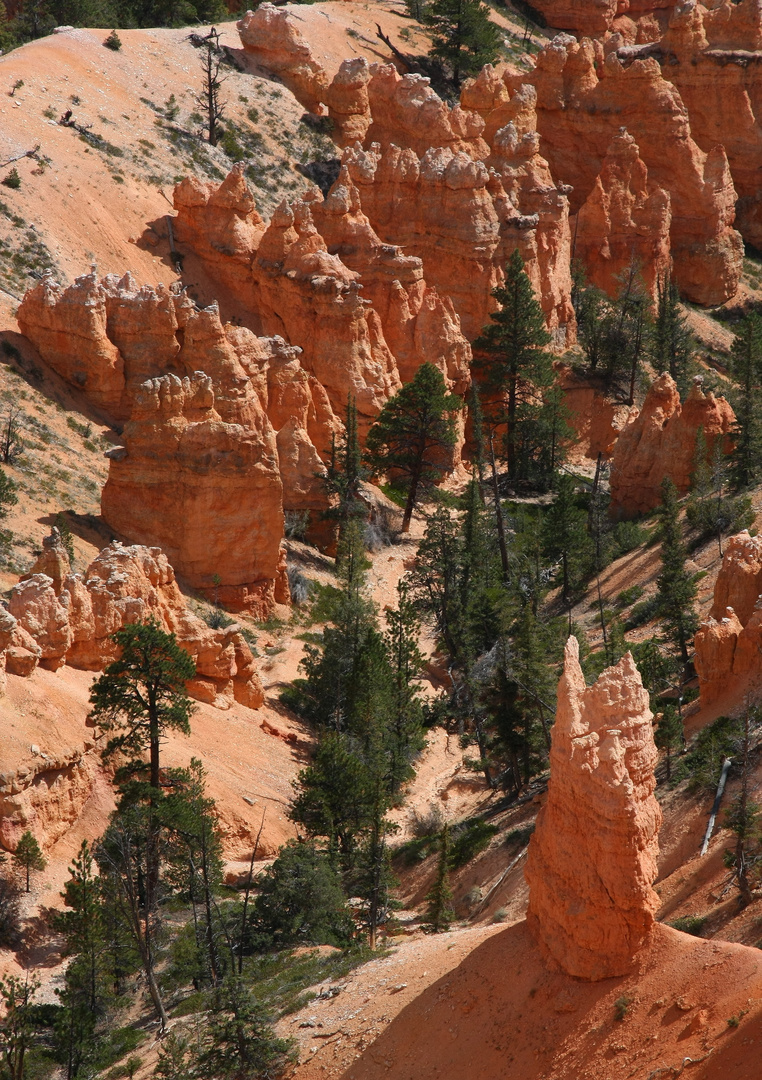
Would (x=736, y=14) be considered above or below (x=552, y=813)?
above

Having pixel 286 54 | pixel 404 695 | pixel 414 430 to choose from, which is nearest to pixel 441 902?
pixel 404 695

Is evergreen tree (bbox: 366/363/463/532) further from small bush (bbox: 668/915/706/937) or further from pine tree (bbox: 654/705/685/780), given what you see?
small bush (bbox: 668/915/706/937)

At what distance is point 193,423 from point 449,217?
25.0 m

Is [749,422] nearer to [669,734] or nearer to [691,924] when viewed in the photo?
[669,734]

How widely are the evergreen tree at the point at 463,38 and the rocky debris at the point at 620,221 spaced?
15350mm

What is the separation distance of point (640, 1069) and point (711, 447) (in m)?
35.7

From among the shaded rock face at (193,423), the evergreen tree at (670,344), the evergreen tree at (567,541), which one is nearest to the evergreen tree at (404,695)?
the shaded rock face at (193,423)

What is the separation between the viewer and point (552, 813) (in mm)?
21438

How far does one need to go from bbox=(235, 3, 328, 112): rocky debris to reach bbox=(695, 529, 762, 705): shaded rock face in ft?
168

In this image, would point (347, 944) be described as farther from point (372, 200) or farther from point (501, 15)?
point (501, 15)

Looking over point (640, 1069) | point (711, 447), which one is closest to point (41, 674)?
point (640, 1069)

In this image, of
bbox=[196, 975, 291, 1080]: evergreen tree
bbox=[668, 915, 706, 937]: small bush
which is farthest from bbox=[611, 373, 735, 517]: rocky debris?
bbox=[196, 975, 291, 1080]: evergreen tree

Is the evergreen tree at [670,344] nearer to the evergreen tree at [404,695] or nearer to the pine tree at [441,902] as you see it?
the evergreen tree at [404,695]

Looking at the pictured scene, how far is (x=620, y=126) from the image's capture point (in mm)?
77438
